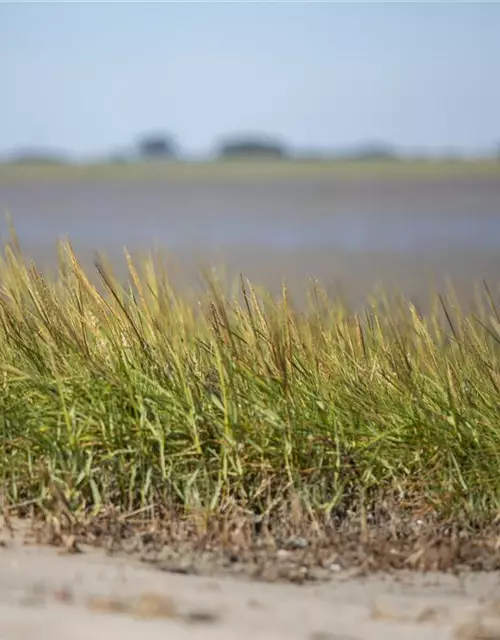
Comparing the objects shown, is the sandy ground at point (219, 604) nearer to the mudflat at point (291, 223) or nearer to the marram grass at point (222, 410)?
the marram grass at point (222, 410)

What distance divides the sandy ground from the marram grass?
1.41 feet

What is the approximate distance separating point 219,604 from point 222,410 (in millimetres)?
1112

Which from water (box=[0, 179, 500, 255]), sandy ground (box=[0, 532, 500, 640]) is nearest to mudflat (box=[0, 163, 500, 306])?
water (box=[0, 179, 500, 255])

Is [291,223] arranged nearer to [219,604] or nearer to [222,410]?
[222,410]

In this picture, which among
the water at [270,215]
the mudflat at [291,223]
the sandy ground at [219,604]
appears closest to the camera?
the sandy ground at [219,604]

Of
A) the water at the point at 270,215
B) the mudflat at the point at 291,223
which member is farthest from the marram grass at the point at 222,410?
the water at the point at 270,215

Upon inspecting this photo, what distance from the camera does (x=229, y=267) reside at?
17609 millimetres

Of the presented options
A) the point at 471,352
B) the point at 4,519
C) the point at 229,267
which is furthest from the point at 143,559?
the point at 229,267

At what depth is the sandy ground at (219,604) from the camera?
3459 millimetres

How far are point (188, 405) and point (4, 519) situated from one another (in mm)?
706

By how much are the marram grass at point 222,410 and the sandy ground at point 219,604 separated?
0.43 meters

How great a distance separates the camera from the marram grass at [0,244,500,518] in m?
4.52

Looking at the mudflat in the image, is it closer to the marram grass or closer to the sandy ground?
the marram grass

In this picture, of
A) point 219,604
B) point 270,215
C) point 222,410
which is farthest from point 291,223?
point 219,604
